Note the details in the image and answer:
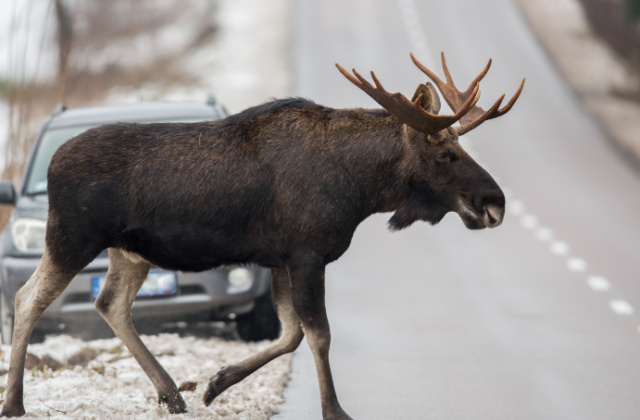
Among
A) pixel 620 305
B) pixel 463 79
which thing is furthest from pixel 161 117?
pixel 463 79

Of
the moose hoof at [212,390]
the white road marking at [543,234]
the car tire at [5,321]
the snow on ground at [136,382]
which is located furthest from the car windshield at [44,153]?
the white road marking at [543,234]

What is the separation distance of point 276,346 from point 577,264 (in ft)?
29.1

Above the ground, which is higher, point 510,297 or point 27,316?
point 27,316

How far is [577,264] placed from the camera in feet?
49.2

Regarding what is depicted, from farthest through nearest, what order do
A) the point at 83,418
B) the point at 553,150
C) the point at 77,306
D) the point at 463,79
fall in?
the point at 463,79 < the point at 553,150 < the point at 77,306 < the point at 83,418

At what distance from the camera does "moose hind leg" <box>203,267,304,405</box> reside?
6.78 meters

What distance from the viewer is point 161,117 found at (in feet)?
34.5

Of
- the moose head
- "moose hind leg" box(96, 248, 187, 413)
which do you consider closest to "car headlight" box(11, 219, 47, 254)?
"moose hind leg" box(96, 248, 187, 413)

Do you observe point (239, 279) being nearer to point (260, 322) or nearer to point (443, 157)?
point (260, 322)

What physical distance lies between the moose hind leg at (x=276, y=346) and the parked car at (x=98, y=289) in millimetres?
2252

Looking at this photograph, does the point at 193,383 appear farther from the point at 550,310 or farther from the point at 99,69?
the point at 99,69

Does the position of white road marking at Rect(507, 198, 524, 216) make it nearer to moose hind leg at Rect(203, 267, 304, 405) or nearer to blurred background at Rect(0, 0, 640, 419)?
blurred background at Rect(0, 0, 640, 419)

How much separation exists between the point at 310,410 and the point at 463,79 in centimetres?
2676

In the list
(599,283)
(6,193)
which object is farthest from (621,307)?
(6,193)
